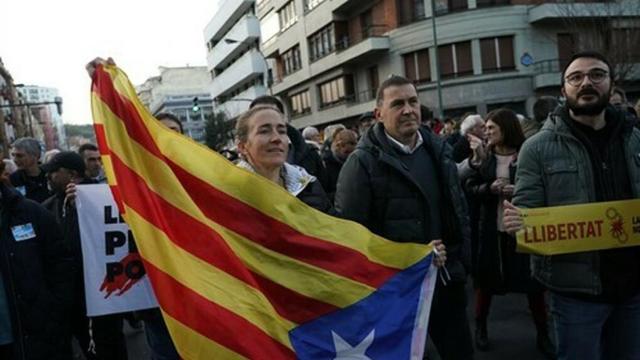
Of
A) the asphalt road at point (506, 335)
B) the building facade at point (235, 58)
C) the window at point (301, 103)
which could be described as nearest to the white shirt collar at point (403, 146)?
the asphalt road at point (506, 335)

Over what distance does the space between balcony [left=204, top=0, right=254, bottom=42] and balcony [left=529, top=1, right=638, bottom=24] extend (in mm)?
32456

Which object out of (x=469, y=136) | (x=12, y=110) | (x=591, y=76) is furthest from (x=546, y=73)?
(x=12, y=110)

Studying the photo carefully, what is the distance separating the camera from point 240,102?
202 feet

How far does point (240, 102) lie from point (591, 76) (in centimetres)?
5951

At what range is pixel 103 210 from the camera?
160 inches

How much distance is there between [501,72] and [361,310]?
92.8 ft

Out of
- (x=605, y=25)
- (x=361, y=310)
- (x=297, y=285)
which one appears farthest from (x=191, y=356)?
(x=605, y=25)

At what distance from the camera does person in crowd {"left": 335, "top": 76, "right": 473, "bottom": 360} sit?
3529 mm

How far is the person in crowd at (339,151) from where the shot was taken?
7.30 metres

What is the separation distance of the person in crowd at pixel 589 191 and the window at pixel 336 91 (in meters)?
34.2

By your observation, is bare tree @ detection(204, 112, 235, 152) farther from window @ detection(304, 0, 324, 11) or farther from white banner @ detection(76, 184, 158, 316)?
white banner @ detection(76, 184, 158, 316)

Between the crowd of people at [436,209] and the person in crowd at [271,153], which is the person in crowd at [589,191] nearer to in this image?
the crowd of people at [436,209]

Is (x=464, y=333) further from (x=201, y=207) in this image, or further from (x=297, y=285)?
(x=201, y=207)

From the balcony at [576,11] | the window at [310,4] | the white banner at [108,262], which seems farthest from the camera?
the window at [310,4]
